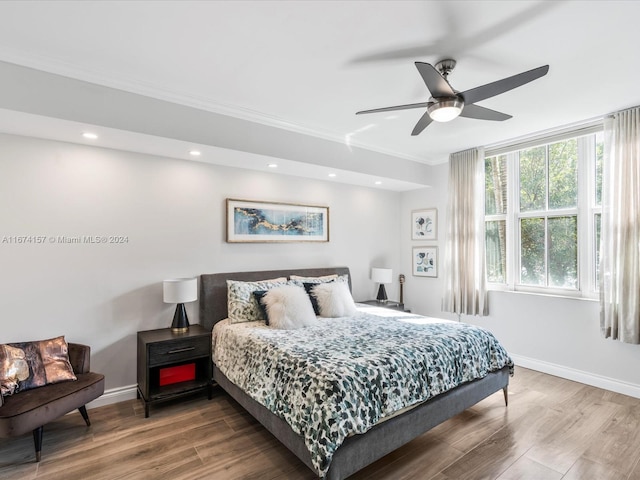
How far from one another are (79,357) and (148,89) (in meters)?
2.27

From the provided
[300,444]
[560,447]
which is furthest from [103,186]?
[560,447]

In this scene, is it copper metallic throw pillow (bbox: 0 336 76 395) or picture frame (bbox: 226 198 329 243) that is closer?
copper metallic throw pillow (bbox: 0 336 76 395)

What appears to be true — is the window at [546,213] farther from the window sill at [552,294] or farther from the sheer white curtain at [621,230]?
the sheer white curtain at [621,230]

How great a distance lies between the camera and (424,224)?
5.20 m

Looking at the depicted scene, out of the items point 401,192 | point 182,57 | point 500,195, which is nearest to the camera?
point 182,57

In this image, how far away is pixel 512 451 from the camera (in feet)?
7.93

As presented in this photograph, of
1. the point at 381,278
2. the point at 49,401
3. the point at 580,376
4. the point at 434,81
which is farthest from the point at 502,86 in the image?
the point at 49,401

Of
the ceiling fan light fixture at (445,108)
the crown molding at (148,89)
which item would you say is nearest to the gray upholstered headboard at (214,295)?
the crown molding at (148,89)

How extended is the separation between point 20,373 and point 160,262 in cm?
134

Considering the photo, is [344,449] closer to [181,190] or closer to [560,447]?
[560,447]

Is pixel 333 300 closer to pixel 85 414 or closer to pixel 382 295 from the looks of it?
pixel 382 295

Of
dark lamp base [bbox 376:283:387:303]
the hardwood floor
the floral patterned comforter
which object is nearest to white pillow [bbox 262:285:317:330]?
the floral patterned comforter

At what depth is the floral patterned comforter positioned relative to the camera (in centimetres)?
194

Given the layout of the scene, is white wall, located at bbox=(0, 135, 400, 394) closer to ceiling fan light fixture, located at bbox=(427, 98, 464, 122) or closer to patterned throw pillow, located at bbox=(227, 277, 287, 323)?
patterned throw pillow, located at bbox=(227, 277, 287, 323)
